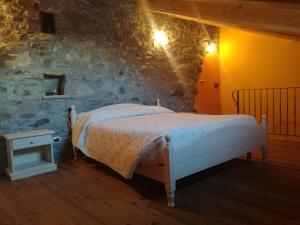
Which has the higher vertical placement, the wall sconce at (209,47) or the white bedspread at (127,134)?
the wall sconce at (209,47)

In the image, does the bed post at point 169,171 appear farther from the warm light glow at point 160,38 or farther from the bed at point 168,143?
the warm light glow at point 160,38

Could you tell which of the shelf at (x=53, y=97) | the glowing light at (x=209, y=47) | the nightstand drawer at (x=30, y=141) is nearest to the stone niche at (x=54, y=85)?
the shelf at (x=53, y=97)

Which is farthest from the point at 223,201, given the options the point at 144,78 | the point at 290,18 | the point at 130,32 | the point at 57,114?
the point at 130,32

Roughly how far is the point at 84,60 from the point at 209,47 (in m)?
3.16

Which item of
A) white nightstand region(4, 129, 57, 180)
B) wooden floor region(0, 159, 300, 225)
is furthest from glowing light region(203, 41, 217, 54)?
white nightstand region(4, 129, 57, 180)

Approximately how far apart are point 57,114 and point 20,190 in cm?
Answer: 128

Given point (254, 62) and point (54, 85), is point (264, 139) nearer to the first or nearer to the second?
point (254, 62)

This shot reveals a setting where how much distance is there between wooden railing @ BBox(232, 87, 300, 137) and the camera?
15.8 ft

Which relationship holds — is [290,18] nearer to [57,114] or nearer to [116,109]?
[116,109]

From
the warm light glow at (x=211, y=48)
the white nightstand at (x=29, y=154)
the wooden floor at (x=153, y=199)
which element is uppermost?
the warm light glow at (x=211, y=48)

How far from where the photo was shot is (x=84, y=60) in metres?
4.01

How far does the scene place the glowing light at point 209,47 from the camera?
591 cm

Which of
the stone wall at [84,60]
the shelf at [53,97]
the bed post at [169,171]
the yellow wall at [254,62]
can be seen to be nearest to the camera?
the bed post at [169,171]

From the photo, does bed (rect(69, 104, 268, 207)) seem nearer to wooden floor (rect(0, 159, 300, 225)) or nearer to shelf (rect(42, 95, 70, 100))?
wooden floor (rect(0, 159, 300, 225))
